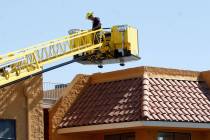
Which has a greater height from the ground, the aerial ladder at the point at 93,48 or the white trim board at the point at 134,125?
the aerial ladder at the point at 93,48

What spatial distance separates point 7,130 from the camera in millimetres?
28125

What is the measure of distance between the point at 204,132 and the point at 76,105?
544 cm

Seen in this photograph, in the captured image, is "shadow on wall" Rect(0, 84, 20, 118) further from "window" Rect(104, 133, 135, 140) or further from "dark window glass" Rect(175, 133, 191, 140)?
"dark window glass" Rect(175, 133, 191, 140)

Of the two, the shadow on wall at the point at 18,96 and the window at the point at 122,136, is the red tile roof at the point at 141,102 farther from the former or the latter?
the shadow on wall at the point at 18,96

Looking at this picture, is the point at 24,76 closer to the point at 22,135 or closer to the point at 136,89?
the point at 22,135

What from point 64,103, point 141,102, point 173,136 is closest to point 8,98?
point 64,103

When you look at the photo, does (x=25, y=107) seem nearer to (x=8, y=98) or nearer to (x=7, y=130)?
(x=8, y=98)

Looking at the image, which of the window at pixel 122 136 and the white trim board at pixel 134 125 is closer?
the white trim board at pixel 134 125

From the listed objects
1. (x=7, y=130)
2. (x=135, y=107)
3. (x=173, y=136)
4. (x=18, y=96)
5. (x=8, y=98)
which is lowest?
(x=173, y=136)

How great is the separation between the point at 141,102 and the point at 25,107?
4486mm

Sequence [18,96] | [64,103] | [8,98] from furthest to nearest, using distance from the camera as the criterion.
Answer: [64,103], [18,96], [8,98]

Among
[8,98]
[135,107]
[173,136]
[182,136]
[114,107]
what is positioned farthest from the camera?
[182,136]

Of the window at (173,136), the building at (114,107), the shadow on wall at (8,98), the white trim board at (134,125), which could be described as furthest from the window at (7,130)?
the window at (173,136)

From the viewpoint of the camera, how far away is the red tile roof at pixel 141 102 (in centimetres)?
2919
